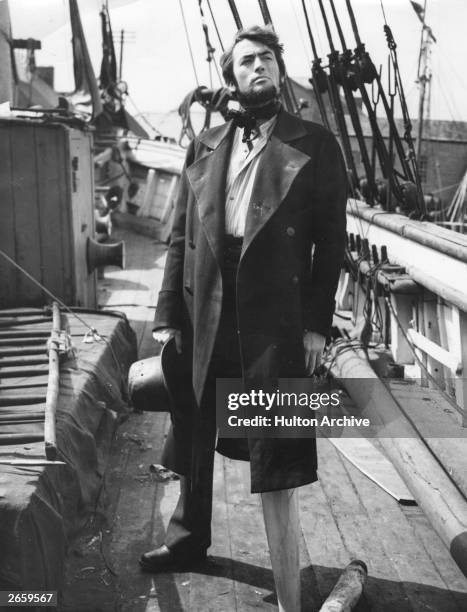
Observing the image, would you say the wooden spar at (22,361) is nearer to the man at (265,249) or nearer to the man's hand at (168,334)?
the man's hand at (168,334)

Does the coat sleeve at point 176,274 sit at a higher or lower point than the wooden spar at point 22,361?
higher

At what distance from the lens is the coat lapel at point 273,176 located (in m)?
2.39

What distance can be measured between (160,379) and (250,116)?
1017 mm

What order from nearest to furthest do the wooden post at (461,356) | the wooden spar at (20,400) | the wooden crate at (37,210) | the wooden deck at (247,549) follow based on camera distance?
the wooden deck at (247,549) < the wooden spar at (20,400) < the wooden post at (461,356) < the wooden crate at (37,210)

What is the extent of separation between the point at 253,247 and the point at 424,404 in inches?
90.7

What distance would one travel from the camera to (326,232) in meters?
2.46

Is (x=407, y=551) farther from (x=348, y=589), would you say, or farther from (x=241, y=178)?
(x=241, y=178)

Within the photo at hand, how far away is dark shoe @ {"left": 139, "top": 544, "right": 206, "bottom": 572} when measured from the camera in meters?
2.83

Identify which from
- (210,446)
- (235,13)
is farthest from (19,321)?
(235,13)

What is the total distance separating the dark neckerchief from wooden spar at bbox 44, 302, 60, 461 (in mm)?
1341

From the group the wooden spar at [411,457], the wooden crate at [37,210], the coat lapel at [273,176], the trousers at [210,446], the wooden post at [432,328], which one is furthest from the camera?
the wooden crate at [37,210]

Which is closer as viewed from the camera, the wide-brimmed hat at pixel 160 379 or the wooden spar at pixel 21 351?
the wide-brimmed hat at pixel 160 379

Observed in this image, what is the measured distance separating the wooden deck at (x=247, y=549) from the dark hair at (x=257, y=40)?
1807 mm

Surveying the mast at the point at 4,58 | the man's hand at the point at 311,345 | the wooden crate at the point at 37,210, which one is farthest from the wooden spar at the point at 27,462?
the wooden crate at the point at 37,210
